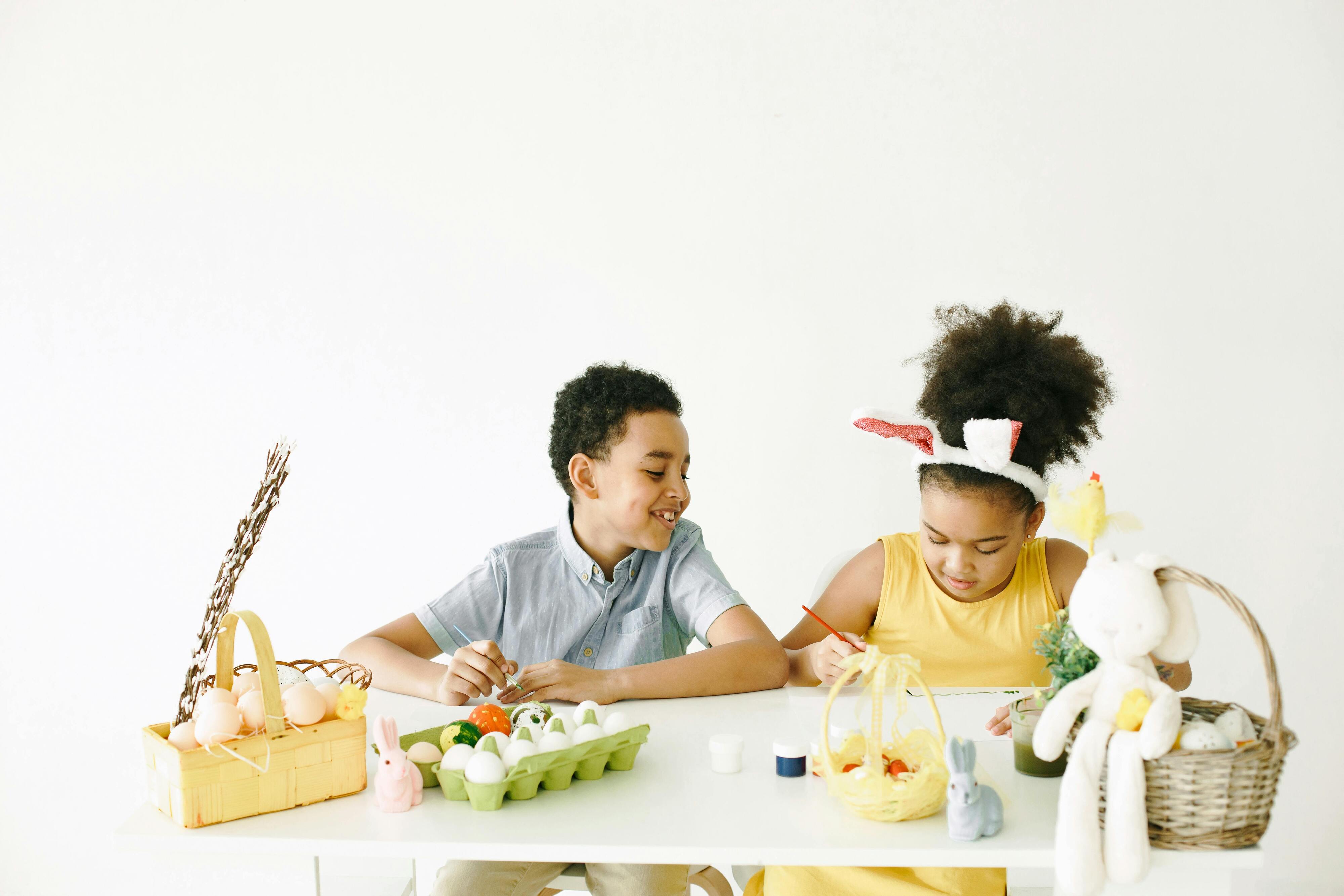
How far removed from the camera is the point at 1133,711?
0.92m

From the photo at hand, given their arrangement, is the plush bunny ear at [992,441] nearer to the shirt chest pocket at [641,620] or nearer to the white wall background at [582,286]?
Result: the shirt chest pocket at [641,620]

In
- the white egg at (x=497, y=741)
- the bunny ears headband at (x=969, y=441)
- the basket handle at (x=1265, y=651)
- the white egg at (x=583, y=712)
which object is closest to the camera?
the basket handle at (x=1265, y=651)

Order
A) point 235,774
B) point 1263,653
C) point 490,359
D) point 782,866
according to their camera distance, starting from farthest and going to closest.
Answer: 1. point 490,359
2. point 782,866
3. point 235,774
4. point 1263,653

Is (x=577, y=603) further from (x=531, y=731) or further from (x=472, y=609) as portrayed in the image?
(x=531, y=731)

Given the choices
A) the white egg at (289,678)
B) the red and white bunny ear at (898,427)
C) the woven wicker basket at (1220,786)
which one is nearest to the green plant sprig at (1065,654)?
the woven wicker basket at (1220,786)

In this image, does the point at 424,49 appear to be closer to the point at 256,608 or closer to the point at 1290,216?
the point at 256,608

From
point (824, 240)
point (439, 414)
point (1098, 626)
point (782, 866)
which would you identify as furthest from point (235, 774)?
point (824, 240)

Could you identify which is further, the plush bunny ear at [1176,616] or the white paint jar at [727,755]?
the white paint jar at [727,755]

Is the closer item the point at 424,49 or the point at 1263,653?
the point at 1263,653

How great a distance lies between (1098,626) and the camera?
97 centimetres

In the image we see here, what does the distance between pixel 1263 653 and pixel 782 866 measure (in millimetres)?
592

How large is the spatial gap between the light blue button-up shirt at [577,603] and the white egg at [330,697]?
63 cm

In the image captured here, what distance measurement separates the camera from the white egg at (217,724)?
1.02 meters

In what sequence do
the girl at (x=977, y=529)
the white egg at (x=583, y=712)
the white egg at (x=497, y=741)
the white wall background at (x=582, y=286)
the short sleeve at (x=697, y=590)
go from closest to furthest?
1. the white egg at (x=497, y=741)
2. the white egg at (x=583, y=712)
3. the girl at (x=977, y=529)
4. the short sleeve at (x=697, y=590)
5. the white wall background at (x=582, y=286)
